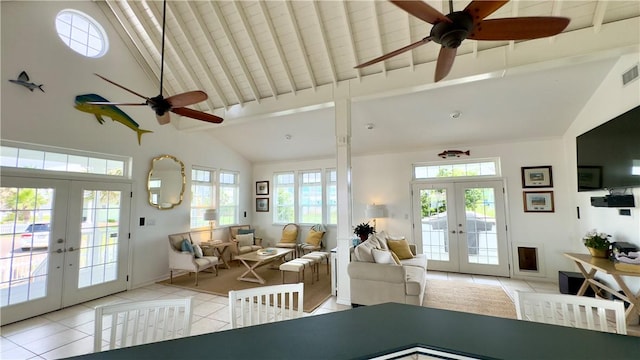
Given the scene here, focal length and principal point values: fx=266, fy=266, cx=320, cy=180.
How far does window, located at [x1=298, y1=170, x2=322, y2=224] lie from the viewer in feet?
24.0

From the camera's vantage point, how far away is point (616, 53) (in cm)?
300

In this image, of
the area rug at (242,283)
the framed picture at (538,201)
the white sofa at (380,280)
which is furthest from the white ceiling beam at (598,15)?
the area rug at (242,283)

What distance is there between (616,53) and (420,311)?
383 cm

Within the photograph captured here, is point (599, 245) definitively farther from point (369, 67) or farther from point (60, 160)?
point (60, 160)

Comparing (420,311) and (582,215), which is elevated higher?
(582,215)

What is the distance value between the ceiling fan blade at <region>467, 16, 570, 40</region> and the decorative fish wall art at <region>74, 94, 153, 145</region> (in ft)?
16.3

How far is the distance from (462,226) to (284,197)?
4610 millimetres

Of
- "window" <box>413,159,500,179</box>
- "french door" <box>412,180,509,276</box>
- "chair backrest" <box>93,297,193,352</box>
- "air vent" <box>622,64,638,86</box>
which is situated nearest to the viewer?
"chair backrest" <box>93,297,193,352</box>

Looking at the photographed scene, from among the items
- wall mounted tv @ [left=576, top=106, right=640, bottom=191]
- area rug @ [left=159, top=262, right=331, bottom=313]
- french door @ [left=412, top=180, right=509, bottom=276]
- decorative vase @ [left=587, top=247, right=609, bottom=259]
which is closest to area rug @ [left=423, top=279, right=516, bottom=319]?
french door @ [left=412, top=180, right=509, bottom=276]

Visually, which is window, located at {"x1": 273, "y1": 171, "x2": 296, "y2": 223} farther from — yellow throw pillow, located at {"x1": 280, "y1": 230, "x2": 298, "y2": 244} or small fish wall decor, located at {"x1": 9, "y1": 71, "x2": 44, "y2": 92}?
small fish wall decor, located at {"x1": 9, "y1": 71, "x2": 44, "y2": 92}

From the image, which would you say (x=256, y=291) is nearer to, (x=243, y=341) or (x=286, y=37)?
(x=243, y=341)

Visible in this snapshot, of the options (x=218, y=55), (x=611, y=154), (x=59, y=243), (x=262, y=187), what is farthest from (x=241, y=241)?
(x=611, y=154)

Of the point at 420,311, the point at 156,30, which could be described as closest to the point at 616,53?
the point at 420,311

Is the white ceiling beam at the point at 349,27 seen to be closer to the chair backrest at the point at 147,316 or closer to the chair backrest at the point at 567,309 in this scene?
the chair backrest at the point at 567,309
